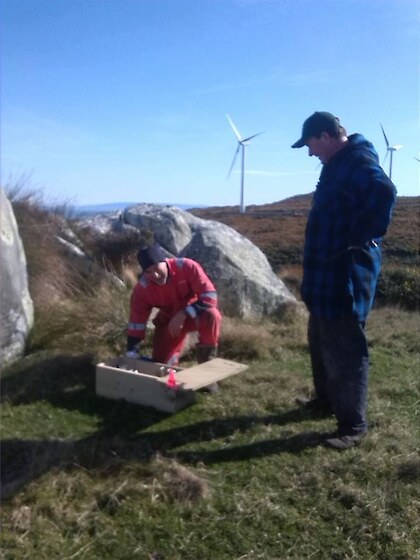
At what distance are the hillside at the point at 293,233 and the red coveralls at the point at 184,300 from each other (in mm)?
8025

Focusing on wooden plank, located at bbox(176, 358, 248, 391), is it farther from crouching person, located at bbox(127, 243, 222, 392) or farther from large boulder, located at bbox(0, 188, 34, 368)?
large boulder, located at bbox(0, 188, 34, 368)

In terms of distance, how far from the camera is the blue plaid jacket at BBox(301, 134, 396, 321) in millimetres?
4227

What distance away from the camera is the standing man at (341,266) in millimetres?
4340

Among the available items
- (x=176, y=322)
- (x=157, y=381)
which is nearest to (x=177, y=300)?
(x=176, y=322)

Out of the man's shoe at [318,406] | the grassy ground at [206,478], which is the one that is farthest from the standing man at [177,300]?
the man's shoe at [318,406]

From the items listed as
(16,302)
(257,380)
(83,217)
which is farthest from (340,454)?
(83,217)

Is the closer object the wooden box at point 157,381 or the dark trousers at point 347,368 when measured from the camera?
the dark trousers at point 347,368

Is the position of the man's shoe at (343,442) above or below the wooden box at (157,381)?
below

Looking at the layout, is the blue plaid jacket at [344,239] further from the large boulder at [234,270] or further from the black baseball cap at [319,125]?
the large boulder at [234,270]

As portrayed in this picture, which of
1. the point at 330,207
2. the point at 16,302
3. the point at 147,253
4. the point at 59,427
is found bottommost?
the point at 59,427

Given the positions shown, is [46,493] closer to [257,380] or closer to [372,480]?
[372,480]

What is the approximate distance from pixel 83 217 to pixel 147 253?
6.15 metres

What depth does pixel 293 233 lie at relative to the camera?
1673 centimetres

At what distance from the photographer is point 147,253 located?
18.0ft
